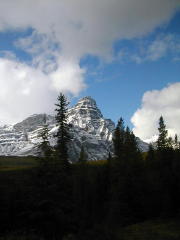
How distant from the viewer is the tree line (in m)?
21.7

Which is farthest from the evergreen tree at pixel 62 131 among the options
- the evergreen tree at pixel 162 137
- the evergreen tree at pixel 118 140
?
the evergreen tree at pixel 162 137

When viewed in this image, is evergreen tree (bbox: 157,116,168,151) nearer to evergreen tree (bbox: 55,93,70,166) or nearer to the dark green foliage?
the dark green foliage

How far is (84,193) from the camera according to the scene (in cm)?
5188

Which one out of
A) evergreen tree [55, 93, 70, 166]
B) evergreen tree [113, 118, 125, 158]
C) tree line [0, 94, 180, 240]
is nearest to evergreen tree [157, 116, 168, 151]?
tree line [0, 94, 180, 240]

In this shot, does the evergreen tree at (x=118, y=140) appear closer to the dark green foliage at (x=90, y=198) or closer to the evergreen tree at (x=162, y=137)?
the dark green foliage at (x=90, y=198)

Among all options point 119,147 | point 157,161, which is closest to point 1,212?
point 157,161

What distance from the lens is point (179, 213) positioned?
139ft

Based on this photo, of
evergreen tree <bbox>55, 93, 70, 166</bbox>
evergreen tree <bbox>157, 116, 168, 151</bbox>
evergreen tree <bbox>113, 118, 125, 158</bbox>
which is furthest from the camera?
evergreen tree <bbox>157, 116, 168, 151</bbox>

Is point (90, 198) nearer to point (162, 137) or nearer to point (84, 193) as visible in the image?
point (84, 193)

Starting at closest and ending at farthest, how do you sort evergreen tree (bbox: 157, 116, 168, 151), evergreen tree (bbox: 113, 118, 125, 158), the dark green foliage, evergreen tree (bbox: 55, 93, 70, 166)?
the dark green foliage → evergreen tree (bbox: 55, 93, 70, 166) → evergreen tree (bbox: 113, 118, 125, 158) → evergreen tree (bbox: 157, 116, 168, 151)

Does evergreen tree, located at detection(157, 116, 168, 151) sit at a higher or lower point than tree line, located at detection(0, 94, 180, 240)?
higher

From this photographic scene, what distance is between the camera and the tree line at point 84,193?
21.7m

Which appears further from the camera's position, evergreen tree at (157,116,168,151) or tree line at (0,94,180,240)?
evergreen tree at (157,116,168,151)

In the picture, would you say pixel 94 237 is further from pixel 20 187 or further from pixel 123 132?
pixel 123 132
